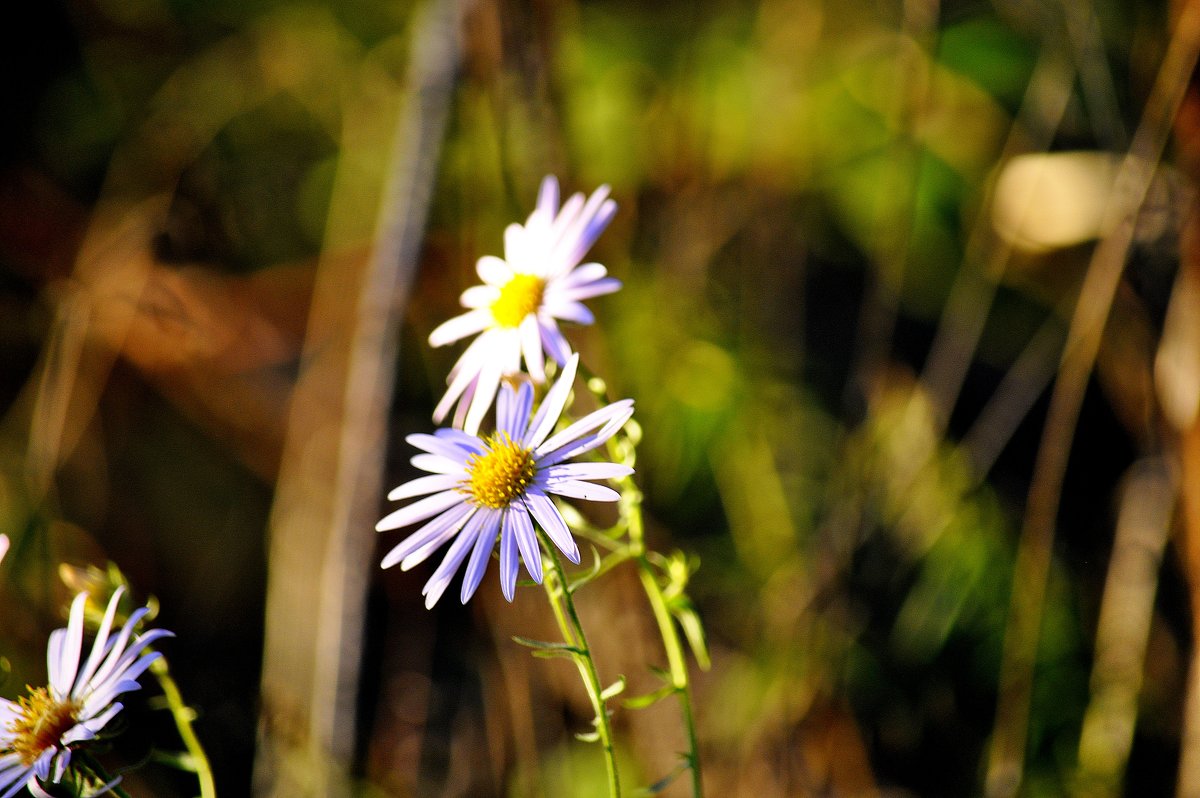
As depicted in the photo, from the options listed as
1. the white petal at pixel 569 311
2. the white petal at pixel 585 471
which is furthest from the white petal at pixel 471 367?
the white petal at pixel 585 471

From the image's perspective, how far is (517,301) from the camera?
1229mm

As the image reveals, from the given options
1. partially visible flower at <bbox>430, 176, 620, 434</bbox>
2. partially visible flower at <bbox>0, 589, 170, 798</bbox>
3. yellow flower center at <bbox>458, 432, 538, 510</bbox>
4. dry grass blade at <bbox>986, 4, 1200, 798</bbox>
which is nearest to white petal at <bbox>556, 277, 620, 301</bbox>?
partially visible flower at <bbox>430, 176, 620, 434</bbox>

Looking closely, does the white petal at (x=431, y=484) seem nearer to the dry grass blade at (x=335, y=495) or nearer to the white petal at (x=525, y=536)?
the white petal at (x=525, y=536)

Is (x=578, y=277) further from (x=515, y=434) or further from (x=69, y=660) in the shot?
(x=69, y=660)

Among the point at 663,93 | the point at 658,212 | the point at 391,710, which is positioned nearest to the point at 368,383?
the point at 391,710

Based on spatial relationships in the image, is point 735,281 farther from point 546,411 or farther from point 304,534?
point 546,411

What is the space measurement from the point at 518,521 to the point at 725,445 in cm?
136

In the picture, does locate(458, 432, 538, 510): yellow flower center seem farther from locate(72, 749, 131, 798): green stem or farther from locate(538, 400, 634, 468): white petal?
locate(72, 749, 131, 798): green stem

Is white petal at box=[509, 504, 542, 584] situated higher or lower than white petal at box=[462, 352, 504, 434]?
lower

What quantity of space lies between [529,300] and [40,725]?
29.9 inches

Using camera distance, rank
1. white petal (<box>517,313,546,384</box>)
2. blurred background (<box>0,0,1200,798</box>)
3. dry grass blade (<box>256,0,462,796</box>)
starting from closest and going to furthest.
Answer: white petal (<box>517,313,546,384</box>)
dry grass blade (<box>256,0,462,796</box>)
blurred background (<box>0,0,1200,798</box>)

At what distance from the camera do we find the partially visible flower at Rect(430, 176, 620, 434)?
3.78 ft

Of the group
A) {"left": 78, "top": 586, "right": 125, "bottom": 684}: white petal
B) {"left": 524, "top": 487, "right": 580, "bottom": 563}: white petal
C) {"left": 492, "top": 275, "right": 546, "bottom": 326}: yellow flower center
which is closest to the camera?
{"left": 524, "top": 487, "right": 580, "bottom": 563}: white petal

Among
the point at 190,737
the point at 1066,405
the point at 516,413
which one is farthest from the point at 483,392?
the point at 1066,405
